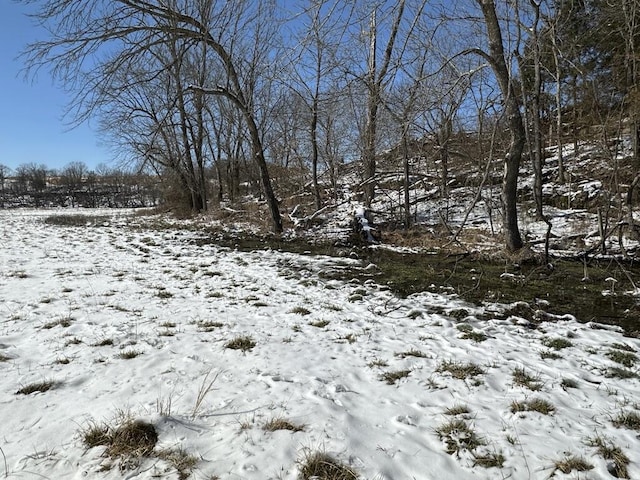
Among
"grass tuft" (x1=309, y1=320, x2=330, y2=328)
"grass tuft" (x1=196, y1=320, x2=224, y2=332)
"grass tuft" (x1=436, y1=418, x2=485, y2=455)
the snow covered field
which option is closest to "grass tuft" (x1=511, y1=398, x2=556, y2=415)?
the snow covered field

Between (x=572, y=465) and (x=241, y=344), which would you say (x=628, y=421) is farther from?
(x=241, y=344)

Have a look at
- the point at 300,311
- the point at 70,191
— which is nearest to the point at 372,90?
the point at 300,311

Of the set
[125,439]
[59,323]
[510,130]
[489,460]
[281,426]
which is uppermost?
[510,130]

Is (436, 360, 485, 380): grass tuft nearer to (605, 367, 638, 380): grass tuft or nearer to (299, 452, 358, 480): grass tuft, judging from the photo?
(605, 367, 638, 380): grass tuft

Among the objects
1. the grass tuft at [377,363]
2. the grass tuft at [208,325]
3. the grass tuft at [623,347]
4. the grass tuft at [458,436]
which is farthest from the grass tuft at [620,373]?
the grass tuft at [208,325]

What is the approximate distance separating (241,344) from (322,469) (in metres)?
2.05

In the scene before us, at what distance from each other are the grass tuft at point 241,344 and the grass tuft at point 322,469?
1819 mm

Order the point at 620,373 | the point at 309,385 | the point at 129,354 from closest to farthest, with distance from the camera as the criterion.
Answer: the point at 309,385 → the point at 620,373 → the point at 129,354

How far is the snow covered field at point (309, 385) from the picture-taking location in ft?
7.06

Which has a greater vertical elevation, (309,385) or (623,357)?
(309,385)

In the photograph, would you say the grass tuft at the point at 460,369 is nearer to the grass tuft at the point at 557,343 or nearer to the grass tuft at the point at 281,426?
the grass tuft at the point at 557,343

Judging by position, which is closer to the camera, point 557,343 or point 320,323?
point 557,343

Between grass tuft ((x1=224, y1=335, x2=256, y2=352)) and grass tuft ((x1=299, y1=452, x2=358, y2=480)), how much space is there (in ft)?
5.97

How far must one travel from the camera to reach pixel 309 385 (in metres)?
3.08
